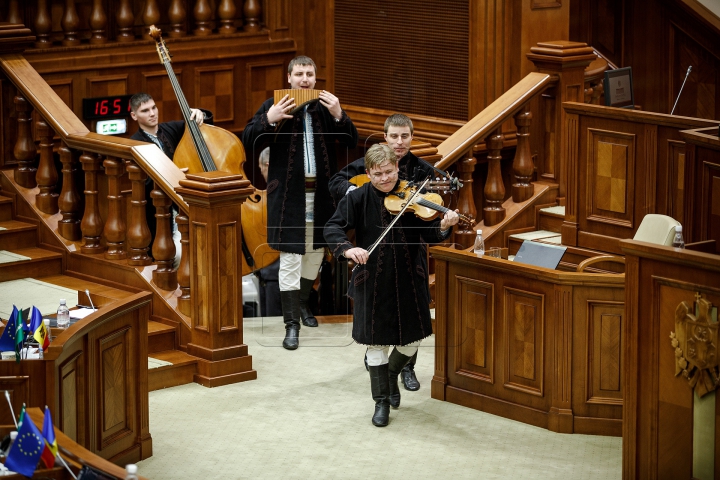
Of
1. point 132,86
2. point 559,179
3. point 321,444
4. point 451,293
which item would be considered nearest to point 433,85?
Result: point 559,179

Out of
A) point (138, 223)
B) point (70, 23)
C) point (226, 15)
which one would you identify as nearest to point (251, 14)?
point (226, 15)

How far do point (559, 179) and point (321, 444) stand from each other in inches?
119

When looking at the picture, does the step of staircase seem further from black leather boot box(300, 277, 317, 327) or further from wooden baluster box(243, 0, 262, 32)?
wooden baluster box(243, 0, 262, 32)

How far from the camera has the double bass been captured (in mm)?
7332

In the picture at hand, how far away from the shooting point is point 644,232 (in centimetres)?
622

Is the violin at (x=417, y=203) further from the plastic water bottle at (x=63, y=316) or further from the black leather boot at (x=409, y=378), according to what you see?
the plastic water bottle at (x=63, y=316)

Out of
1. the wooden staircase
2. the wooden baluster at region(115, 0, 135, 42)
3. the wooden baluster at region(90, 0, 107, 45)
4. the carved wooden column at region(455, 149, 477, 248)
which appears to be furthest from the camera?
the wooden baluster at region(115, 0, 135, 42)

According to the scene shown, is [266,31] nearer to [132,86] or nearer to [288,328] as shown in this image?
[132,86]

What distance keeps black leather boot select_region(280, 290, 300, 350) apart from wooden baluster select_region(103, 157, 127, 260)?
0.99 m

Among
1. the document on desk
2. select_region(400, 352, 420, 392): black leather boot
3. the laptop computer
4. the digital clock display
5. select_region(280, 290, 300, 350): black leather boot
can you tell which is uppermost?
the digital clock display

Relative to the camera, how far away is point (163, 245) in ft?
23.8

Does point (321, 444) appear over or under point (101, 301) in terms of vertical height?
under

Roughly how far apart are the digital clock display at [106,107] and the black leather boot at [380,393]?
11.3 ft

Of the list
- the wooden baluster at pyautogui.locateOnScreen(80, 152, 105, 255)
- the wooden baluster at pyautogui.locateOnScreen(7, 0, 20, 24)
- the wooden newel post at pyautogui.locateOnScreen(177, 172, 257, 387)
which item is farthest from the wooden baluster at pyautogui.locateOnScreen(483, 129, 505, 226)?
the wooden baluster at pyautogui.locateOnScreen(7, 0, 20, 24)
